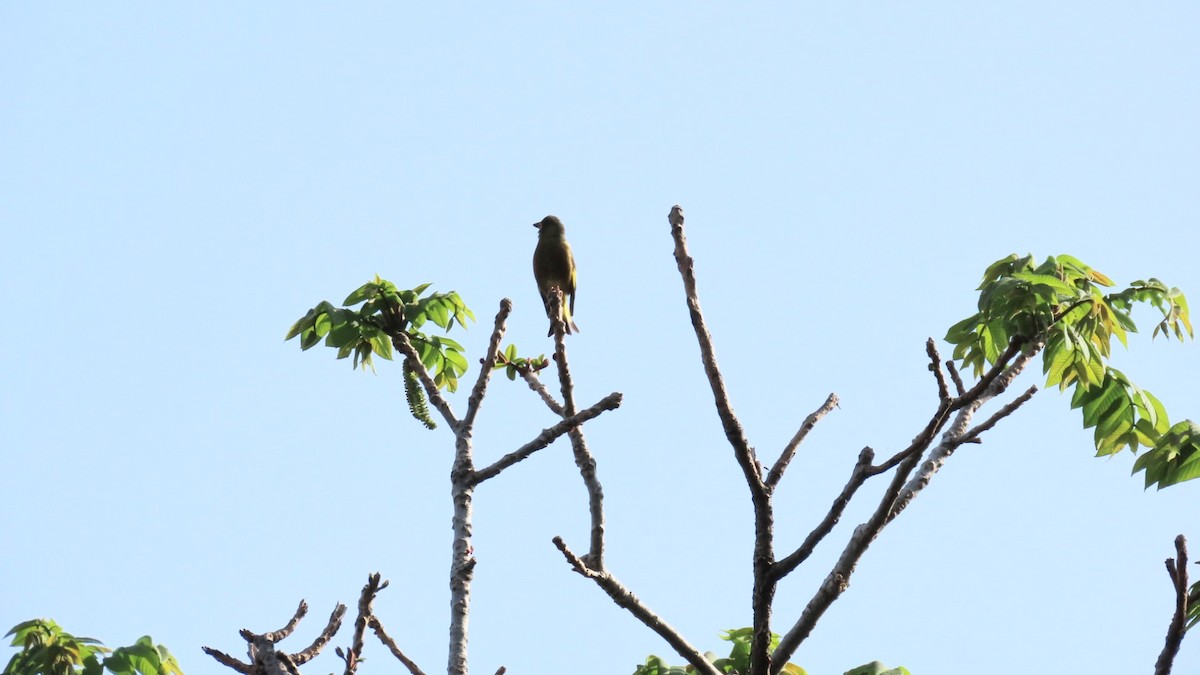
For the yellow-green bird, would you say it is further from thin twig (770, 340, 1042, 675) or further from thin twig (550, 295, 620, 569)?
thin twig (770, 340, 1042, 675)

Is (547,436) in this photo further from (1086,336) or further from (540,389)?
(1086,336)

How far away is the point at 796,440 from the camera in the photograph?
3924 millimetres

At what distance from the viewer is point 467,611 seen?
437 centimetres

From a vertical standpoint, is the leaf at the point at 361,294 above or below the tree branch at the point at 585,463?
above

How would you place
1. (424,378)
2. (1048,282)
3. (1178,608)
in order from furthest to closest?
(424,378) < (1048,282) < (1178,608)

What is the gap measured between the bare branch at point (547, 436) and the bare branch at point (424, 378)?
0.40 m

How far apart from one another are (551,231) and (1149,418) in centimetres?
746

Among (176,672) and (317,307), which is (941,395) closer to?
(317,307)

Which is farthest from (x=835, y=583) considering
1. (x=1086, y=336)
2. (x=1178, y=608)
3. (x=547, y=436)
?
(x=1086, y=336)

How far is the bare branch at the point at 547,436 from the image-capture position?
4516 millimetres

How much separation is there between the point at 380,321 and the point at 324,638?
272 cm

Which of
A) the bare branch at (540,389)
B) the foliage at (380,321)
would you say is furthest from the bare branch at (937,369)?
the foliage at (380,321)

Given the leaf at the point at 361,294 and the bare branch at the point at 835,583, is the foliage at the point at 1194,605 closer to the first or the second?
the bare branch at the point at 835,583

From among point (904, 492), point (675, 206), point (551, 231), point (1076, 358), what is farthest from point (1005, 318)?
point (551, 231)
